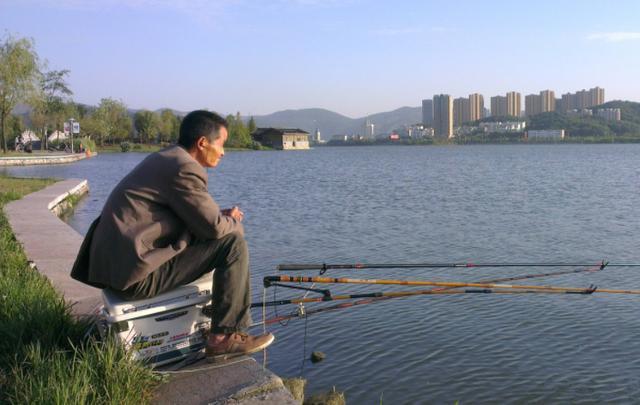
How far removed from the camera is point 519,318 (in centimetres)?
806

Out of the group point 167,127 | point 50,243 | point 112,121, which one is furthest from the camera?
point 167,127

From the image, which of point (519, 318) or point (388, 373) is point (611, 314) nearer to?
point (519, 318)

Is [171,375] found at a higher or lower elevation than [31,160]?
lower

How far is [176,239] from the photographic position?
3.99m

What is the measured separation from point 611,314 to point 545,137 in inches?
6657

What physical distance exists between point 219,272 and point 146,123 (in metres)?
117

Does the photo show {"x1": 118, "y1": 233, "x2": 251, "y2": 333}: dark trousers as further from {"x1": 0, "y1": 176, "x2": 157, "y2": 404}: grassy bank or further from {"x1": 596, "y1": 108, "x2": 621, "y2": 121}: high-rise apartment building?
{"x1": 596, "y1": 108, "x2": 621, "y2": 121}: high-rise apartment building

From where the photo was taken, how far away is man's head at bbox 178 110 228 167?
13.5 ft

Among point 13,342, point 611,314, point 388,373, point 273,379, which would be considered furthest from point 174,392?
point 611,314

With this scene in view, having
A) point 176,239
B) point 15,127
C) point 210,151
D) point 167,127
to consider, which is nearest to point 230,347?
point 176,239

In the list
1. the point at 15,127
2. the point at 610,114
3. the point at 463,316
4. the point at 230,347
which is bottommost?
the point at 463,316

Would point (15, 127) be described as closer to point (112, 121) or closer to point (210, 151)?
point (112, 121)

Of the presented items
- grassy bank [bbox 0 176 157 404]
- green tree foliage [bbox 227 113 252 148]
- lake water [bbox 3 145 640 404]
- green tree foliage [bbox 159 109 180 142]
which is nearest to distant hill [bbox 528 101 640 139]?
green tree foliage [bbox 227 113 252 148]

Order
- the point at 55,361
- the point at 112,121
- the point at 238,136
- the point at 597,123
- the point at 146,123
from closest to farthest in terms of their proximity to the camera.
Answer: the point at 55,361, the point at 112,121, the point at 146,123, the point at 238,136, the point at 597,123
